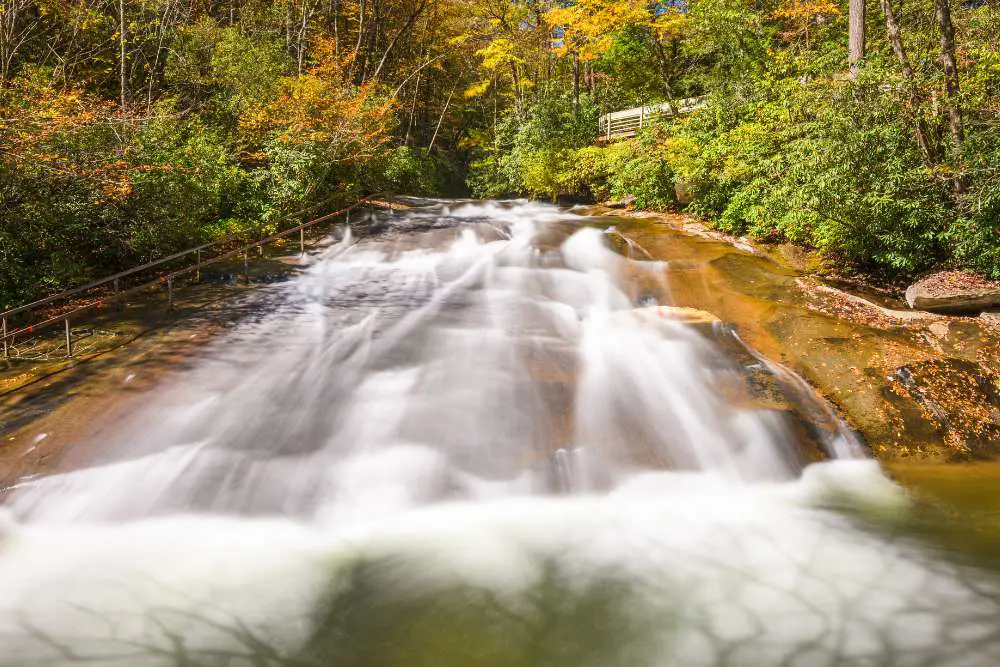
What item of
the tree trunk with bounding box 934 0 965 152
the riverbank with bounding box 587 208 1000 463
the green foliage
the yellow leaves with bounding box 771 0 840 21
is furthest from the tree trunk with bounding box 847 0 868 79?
the green foliage

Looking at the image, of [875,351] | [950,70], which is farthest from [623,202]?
[875,351]

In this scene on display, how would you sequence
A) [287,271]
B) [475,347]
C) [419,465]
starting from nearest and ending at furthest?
[419,465]
[475,347]
[287,271]

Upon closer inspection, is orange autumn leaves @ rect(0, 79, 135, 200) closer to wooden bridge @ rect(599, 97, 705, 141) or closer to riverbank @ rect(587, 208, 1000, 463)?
riverbank @ rect(587, 208, 1000, 463)

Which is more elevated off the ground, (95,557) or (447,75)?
(447,75)

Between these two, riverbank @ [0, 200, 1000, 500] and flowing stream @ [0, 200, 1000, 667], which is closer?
flowing stream @ [0, 200, 1000, 667]

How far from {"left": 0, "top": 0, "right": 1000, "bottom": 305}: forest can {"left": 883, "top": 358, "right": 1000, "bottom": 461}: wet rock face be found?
2.69 meters

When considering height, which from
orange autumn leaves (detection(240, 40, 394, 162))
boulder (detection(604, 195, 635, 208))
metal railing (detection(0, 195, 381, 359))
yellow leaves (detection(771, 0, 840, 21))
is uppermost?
yellow leaves (detection(771, 0, 840, 21))

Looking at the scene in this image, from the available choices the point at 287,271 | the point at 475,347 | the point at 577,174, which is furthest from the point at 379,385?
the point at 577,174

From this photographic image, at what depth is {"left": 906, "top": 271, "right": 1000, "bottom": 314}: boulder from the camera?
8.46 m

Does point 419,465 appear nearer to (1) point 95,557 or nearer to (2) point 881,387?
(1) point 95,557

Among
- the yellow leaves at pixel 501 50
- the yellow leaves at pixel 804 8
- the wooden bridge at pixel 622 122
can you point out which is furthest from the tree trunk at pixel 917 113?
the yellow leaves at pixel 501 50

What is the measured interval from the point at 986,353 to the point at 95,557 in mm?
10269

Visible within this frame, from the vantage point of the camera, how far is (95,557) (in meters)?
4.62

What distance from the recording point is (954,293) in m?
8.59
